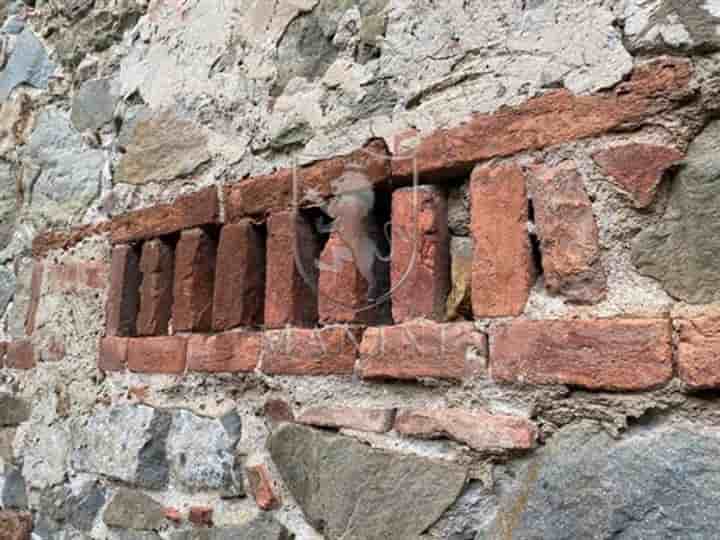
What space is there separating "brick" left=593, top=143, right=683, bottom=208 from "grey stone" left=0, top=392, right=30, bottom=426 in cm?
153

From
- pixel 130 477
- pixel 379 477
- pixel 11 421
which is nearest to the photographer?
pixel 379 477

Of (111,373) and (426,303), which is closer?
(426,303)

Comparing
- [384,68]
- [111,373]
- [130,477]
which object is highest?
[384,68]

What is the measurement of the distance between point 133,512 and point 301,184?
2.40 feet

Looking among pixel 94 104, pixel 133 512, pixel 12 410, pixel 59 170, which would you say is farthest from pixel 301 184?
pixel 12 410

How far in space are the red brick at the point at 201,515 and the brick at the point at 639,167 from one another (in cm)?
87

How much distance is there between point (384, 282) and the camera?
1.08 m

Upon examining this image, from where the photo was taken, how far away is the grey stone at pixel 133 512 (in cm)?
129

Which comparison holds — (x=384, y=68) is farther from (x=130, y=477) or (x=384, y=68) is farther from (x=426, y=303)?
(x=130, y=477)

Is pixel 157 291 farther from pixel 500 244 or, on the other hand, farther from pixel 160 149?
pixel 500 244

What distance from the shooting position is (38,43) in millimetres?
2012

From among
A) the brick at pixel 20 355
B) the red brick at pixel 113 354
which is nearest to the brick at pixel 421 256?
the red brick at pixel 113 354

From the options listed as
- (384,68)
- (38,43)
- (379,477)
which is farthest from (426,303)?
(38,43)

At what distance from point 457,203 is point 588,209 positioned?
21cm
